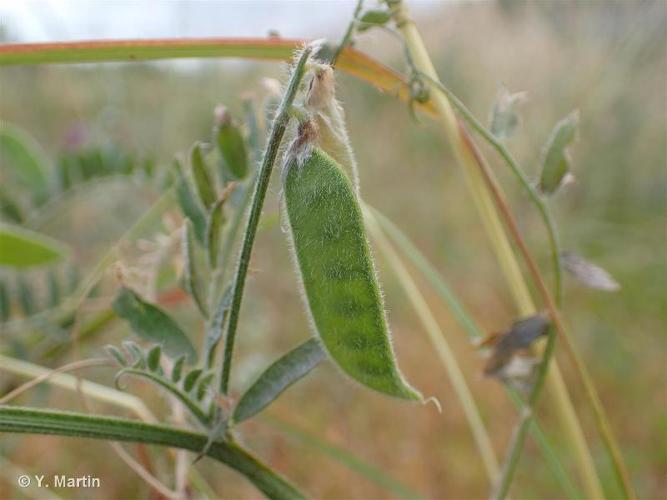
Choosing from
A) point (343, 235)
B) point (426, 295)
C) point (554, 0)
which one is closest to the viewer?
point (343, 235)

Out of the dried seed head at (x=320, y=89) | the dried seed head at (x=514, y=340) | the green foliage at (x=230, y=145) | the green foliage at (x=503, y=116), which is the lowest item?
the dried seed head at (x=514, y=340)

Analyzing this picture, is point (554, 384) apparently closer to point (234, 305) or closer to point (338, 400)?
point (234, 305)

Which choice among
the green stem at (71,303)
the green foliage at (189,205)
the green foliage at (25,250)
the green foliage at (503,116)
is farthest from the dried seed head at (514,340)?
the green foliage at (25,250)

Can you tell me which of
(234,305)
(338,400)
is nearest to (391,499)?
(338,400)

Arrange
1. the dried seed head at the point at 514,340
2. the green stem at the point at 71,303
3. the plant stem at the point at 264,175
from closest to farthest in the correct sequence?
the plant stem at the point at 264,175 < the dried seed head at the point at 514,340 < the green stem at the point at 71,303

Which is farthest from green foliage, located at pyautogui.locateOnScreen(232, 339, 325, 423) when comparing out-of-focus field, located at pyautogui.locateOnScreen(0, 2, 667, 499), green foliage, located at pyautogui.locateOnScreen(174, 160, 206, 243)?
out-of-focus field, located at pyautogui.locateOnScreen(0, 2, 667, 499)

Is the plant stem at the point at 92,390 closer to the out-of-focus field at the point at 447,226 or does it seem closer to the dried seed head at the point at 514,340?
the out-of-focus field at the point at 447,226

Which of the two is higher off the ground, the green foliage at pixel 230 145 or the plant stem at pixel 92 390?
the green foliage at pixel 230 145

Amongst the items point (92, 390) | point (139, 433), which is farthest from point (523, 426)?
point (92, 390)
